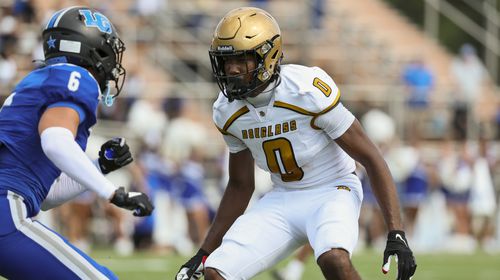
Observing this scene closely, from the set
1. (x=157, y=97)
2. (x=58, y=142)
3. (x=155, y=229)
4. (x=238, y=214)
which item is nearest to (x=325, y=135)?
(x=238, y=214)

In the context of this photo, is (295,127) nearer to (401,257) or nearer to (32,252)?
(401,257)

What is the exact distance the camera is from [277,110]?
5.33 metres

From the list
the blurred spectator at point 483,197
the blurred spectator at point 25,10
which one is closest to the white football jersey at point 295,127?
the blurred spectator at point 25,10

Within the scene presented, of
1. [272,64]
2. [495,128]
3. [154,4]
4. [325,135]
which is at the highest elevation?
[272,64]

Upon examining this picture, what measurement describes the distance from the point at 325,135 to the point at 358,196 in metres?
0.37

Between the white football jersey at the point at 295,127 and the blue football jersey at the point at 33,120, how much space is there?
0.97 meters

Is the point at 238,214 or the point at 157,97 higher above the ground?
the point at 238,214

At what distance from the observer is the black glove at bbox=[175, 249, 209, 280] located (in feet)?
17.6

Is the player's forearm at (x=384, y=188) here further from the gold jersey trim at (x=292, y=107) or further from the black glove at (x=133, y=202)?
the black glove at (x=133, y=202)

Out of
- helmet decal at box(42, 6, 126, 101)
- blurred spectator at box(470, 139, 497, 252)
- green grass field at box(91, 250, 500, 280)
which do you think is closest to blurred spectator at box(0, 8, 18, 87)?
green grass field at box(91, 250, 500, 280)

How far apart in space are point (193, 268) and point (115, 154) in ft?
2.53

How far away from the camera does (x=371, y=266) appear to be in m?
11.1

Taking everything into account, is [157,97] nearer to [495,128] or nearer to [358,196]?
[495,128]

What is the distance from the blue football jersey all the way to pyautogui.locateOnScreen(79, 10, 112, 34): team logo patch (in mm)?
363
